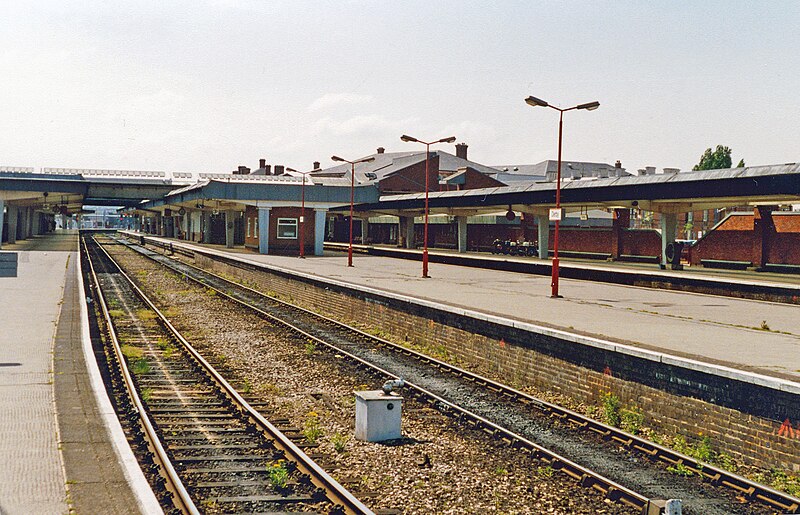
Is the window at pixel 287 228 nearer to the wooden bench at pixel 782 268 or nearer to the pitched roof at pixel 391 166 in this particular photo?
the wooden bench at pixel 782 268

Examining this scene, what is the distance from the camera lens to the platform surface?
1527 cm

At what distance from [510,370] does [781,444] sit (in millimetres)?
7371

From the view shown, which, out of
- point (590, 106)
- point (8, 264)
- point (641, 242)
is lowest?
point (8, 264)

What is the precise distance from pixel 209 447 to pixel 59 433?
6.58ft

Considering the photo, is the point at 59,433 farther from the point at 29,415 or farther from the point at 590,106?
the point at 590,106

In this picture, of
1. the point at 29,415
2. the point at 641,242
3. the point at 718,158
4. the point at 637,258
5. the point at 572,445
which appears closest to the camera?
the point at 29,415

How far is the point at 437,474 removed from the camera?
10445 millimetres

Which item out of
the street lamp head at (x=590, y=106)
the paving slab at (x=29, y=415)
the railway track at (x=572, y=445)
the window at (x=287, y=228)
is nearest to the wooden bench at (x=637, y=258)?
the window at (x=287, y=228)


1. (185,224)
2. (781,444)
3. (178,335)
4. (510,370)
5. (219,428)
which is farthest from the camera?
(185,224)

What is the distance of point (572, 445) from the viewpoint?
11.9m

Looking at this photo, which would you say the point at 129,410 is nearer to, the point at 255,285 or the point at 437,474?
the point at 437,474

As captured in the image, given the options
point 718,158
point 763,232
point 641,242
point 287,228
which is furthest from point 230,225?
point 718,158

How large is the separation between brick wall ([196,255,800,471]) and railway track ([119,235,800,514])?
41.8 inches

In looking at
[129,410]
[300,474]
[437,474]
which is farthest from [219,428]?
[437,474]
